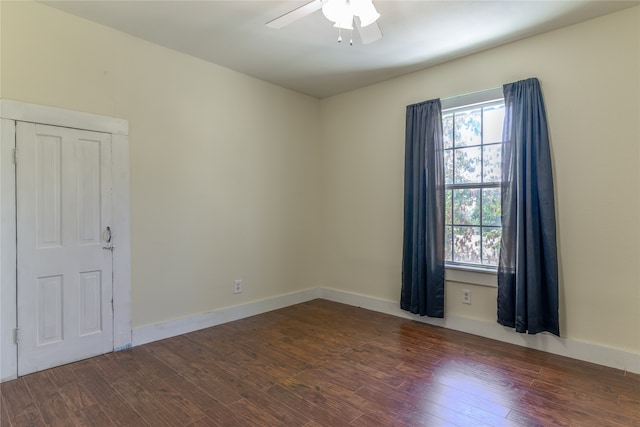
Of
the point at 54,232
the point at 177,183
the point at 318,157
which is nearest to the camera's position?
the point at 54,232

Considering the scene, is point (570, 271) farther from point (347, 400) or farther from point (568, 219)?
point (347, 400)

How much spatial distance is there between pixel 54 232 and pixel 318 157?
3054mm

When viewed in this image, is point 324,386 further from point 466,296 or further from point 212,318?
point 466,296

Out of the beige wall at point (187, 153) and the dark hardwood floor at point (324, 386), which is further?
the beige wall at point (187, 153)

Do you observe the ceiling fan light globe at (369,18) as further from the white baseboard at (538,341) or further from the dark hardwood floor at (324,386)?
the white baseboard at (538,341)

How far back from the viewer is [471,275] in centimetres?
325

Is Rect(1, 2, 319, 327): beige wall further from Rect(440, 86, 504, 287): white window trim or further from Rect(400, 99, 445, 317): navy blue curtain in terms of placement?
Rect(440, 86, 504, 287): white window trim

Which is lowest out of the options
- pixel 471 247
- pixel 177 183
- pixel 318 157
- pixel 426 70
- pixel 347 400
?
pixel 347 400

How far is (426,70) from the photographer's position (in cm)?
357

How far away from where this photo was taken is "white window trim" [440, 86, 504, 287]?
3.12 metres

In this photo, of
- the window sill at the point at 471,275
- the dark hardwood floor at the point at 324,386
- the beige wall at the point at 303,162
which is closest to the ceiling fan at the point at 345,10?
the beige wall at the point at 303,162

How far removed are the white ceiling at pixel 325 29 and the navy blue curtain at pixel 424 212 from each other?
2.20 ft

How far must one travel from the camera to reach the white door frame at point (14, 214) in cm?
234

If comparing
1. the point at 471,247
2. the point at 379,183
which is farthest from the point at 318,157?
the point at 471,247
